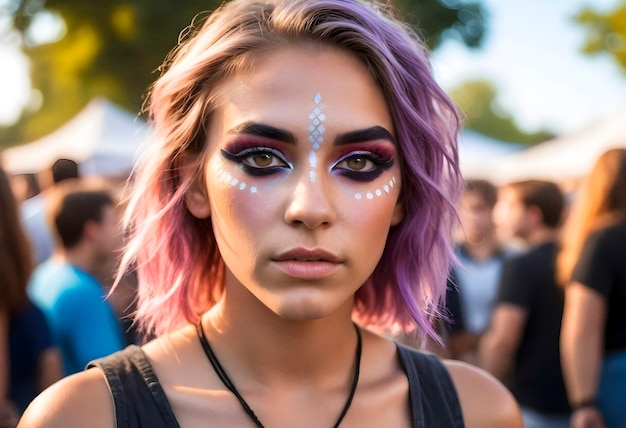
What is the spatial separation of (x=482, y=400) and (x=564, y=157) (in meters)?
11.7

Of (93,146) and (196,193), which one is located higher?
(196,193)

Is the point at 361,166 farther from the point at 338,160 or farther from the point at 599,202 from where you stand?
the point at 599,202

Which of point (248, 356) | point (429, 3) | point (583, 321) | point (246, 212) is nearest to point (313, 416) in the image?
point (248, 356)

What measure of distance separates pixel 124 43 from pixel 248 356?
60.1ft

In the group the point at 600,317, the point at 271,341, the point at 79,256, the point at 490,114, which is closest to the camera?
the point at 271,341

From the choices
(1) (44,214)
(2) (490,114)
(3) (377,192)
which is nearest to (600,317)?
(3) (377,192)

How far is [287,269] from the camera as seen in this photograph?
173 centimetres

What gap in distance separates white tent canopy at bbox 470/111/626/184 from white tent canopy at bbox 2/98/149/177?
4.75 m

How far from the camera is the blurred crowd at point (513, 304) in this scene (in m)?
3.58

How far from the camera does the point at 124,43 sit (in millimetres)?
19297

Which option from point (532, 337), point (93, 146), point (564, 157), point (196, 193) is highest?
point (196, 193)

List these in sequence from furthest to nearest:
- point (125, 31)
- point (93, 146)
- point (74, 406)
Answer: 1. point (125, 31)
2. point (93, 146)
3. point (74, 406)

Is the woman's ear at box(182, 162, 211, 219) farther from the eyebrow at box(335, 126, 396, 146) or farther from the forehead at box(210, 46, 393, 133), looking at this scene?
the eyebrow at box(335, 126, 396, 146)

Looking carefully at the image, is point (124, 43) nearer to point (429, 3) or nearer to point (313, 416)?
point (429, 3)
